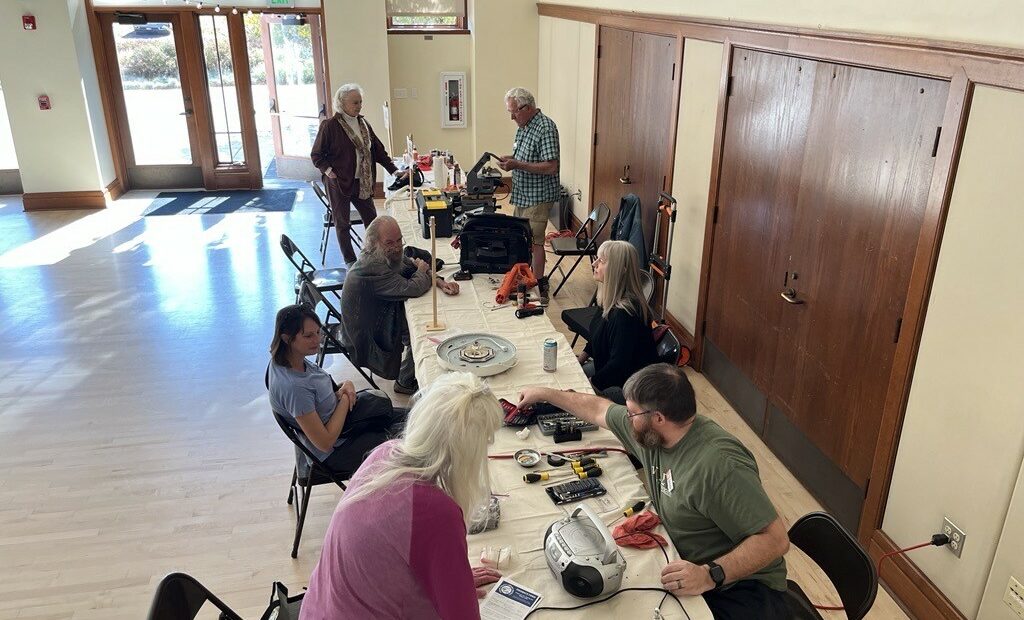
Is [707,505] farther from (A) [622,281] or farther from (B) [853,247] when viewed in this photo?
(B) [853,247]

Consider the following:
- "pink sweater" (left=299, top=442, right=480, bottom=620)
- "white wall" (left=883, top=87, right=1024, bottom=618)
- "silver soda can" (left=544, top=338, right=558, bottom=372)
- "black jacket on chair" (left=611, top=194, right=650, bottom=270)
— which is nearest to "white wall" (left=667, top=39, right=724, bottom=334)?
"black jacket on chair" (left=611, top=194, right=650, bottom=270)

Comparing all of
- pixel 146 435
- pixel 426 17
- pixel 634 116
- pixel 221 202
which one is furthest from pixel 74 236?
pixel 634 116

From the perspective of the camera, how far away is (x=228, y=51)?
955 cm

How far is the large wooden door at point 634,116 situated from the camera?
18.1 feet

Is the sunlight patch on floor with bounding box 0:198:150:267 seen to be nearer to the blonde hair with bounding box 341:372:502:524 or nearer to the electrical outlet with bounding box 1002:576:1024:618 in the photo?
the blonde hair with bounding box 341:372:502:524

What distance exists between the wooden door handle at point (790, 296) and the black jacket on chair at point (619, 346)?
2.53 ft

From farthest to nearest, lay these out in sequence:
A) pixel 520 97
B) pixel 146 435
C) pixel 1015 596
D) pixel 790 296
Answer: pixel 520 97 → pixel 146 435 → pixel 790 296 → pixel 1015 596

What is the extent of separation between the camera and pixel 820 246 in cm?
367

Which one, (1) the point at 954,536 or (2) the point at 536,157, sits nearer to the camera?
A: (1) the point at 954,536

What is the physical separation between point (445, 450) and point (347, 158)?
17.4 ft

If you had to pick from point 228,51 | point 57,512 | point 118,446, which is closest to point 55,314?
point 118,446

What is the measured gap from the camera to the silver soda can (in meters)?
3.42

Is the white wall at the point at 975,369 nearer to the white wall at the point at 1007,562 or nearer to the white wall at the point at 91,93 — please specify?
the white wall at the point at 1007,562

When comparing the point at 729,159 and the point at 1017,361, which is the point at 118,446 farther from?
the point at 1017,361
